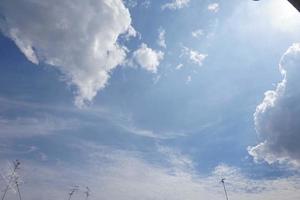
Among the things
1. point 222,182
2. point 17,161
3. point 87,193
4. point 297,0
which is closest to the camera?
point 297,0

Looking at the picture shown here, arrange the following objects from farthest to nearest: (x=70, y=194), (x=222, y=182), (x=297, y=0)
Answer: (x=70, y=194)
(x=222, y=182)
(x=297, y=0)

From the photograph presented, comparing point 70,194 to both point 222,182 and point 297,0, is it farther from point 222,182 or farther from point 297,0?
point 297,0

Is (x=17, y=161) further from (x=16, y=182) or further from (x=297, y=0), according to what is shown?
(x=297, y=0)

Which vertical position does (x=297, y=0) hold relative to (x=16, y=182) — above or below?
below

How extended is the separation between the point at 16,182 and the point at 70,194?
30.8 metres

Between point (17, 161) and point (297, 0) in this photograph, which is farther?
point (17, 161)

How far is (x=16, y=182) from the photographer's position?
86.1 metres

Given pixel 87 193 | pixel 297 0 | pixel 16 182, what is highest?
pixel 87 193

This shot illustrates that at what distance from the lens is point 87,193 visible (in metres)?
120

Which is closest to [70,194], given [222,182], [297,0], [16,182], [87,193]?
[87,193]

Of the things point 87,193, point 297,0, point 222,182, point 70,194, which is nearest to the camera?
point 297,0

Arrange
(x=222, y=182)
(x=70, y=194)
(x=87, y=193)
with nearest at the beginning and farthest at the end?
1. (x=222, y=182)
2. (x=70, y=194)
3. (x=87, y=193)

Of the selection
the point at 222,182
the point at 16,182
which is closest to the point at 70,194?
the point at 16,182

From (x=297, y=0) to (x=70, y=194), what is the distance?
11775 centimetres
